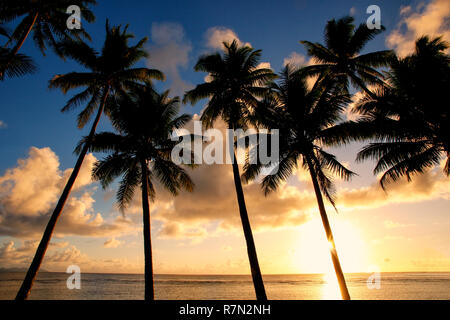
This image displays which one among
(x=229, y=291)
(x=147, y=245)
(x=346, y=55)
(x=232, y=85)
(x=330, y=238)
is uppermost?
(x=346, y=55)

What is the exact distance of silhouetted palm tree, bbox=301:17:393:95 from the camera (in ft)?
47.1

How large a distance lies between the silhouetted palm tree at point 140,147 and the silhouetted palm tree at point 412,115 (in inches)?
399

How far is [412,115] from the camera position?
1088cm

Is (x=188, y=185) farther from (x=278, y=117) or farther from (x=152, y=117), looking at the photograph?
(x=278, y=117)

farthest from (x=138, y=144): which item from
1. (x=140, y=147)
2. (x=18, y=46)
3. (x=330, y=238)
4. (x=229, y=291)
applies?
(x=229, y=291)

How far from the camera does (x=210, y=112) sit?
14.2 meters

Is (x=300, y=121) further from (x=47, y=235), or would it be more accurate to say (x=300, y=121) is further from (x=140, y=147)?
(x=47, y=235)

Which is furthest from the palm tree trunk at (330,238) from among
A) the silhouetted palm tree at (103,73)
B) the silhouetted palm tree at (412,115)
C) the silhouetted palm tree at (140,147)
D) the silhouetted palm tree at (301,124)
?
the silhouetted palm tree at (103,73)

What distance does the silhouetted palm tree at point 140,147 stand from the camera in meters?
13.4

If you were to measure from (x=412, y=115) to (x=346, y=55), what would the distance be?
607 centimetres

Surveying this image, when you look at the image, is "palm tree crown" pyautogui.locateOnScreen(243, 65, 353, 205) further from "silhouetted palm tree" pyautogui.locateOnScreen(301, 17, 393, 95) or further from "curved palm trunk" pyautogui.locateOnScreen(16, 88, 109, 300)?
"curved palm trunk" pyautogui.locateOnScreen(16, 88, 109, 300)

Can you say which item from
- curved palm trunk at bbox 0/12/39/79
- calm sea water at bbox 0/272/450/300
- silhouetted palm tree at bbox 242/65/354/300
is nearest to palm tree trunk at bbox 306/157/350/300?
silhouetted palm tree at bbox 242/65/354/300

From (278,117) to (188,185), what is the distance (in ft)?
21.5
